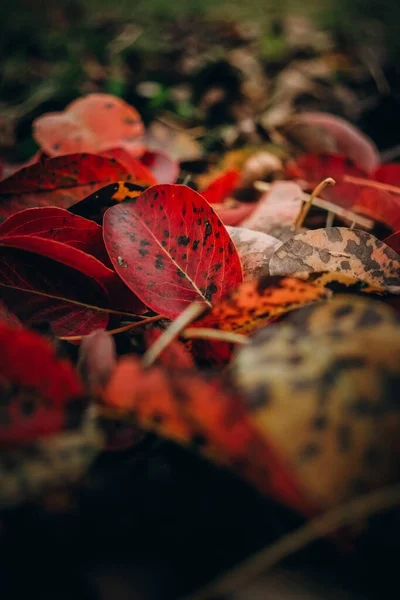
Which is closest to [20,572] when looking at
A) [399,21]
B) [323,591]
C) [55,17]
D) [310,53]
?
[323,591]

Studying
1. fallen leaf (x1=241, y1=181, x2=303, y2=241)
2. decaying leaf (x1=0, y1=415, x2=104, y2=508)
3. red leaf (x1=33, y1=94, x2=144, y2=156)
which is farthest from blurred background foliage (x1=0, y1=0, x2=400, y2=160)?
decaying leaf (x1=0, y1=415, x2=104, y2=508)

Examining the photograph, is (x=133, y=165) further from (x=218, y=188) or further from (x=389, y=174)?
(x=389, y=174)

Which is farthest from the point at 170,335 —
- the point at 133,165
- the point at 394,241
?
the point at 133,165

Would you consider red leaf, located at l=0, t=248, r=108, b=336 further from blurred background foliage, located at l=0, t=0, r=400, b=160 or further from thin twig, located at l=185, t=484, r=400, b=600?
blurred background foliage, located at l=0, t=0, r=400, b=160

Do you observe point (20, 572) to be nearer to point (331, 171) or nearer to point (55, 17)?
point (331, 171)

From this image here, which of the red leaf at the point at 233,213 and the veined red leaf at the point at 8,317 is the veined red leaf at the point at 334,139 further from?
the veined red leaf at the point at 8,317

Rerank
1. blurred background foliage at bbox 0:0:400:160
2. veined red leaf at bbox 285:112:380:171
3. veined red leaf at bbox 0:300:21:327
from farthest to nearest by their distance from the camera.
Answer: blurred background foliage at bbox 0:0:400:160, veined red leaf at bbox 285:112:380:171, veined red leaf at bbox 0:300:21:327

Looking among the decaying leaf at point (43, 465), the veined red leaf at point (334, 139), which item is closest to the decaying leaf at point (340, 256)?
the decaying leaf at point (43, 465)
